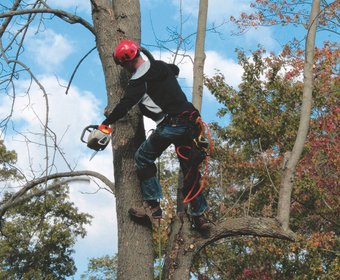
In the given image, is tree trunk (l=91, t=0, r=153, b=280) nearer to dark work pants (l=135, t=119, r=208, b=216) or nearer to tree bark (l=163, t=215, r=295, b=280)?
dark work pants (l=135, t=119, r=208, b=216)

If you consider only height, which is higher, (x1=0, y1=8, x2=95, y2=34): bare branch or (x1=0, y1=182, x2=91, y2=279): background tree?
(x1=0, y1=182, x2=91, y2=279): background tree

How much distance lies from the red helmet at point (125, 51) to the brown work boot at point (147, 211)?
1032mm

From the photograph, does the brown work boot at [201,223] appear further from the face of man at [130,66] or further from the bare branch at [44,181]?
the face of man at [130,66]

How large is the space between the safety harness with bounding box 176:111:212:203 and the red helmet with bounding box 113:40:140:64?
2.00 feet

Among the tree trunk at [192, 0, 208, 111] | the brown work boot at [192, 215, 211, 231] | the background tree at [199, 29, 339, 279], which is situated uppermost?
the background tree at [199, 29, 339, 279]

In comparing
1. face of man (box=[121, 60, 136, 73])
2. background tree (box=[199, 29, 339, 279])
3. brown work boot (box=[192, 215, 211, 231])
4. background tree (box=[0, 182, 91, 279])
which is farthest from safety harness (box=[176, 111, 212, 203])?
background tree (box=[0, 182, 91, 279])

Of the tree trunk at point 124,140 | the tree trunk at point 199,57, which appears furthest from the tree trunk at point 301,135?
the tree trunk at point 124,140

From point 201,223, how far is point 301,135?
1.19 m

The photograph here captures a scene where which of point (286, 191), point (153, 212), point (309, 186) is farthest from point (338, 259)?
point (153, 212)

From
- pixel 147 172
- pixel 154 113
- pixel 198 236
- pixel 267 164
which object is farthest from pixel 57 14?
pixel 267 164

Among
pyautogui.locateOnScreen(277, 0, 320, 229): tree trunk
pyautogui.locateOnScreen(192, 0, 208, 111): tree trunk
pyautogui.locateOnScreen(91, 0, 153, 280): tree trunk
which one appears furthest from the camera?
pyautogui.locateOnScreen(192, 0, 208, 111): tree trunk

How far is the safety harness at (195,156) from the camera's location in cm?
402

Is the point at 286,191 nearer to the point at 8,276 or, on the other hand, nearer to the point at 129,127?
the point at 129,127

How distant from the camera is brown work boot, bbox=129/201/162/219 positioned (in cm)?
369
